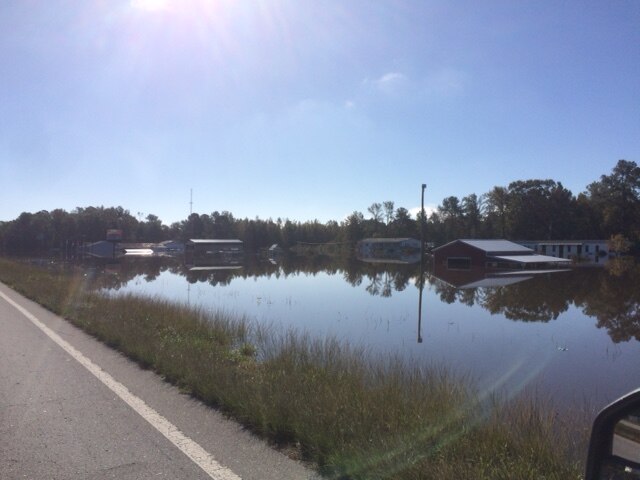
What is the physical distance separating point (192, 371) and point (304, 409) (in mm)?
2570

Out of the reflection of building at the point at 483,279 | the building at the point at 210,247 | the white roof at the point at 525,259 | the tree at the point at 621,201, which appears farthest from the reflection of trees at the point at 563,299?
the building at the point at 210,247

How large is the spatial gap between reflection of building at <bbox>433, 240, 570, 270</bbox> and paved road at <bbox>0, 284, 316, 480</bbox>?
54.2 meters

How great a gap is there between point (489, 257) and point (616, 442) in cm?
5931

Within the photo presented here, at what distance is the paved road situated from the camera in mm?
4965

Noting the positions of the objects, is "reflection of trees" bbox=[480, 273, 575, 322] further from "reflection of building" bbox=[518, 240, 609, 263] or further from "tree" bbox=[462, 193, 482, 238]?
"tree" bbox=[462, 193, 482, 238]

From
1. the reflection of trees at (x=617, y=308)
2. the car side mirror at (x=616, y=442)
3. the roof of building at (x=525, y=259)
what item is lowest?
the reflection of trees at (x=617, y=308)

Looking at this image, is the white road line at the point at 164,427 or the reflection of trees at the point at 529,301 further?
the reflection of trees at the point at 529,301

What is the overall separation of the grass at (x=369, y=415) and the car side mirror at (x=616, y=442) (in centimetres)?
214

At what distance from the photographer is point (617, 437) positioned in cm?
255

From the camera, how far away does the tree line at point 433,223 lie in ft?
330

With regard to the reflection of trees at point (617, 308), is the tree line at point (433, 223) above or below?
above

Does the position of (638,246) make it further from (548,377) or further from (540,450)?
(540,450)

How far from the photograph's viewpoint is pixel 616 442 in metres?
2.55

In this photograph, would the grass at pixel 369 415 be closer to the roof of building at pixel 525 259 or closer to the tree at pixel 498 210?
the roof of building at pixel 525 259
